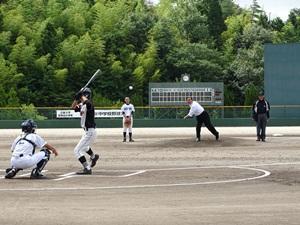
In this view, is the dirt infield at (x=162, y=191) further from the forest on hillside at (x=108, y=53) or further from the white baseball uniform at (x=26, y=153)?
the forest on hillside at (x=108, y=53)

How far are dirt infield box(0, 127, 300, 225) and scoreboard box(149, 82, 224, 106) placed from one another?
32.0 m

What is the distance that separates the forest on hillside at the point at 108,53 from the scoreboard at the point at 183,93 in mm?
8368

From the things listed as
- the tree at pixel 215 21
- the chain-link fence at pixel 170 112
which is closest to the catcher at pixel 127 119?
the chain-link fence at pixel 170 112

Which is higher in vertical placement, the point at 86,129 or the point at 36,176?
the point at 86,129

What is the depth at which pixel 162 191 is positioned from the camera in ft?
42.3

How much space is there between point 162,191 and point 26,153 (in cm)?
366

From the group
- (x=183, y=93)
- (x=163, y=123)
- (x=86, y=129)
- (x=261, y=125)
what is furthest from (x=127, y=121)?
(x=183, y=93)

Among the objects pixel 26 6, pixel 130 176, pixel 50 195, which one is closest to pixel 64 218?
pixel 50 195

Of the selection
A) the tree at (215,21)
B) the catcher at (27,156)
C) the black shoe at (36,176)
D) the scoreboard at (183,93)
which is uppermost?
the tree at (215,21)

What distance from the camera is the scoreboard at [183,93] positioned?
5369 cm

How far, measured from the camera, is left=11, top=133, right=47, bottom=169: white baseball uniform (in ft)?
49.4

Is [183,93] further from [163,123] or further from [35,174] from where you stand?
[35,174]

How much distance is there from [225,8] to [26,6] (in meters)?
43.2

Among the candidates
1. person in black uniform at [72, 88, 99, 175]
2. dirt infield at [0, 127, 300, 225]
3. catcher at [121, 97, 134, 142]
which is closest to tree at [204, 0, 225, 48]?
catcher at [121, 97, 134, 142]
